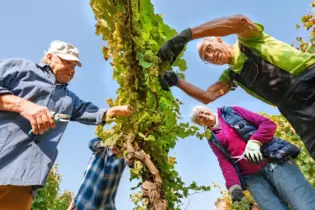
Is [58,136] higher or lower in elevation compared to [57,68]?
lower

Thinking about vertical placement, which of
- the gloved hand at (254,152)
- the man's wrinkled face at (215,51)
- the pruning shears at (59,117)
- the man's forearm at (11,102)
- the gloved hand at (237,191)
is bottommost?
the man's forearm at (11,102)

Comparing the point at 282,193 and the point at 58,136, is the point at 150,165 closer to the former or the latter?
the point at 58,136

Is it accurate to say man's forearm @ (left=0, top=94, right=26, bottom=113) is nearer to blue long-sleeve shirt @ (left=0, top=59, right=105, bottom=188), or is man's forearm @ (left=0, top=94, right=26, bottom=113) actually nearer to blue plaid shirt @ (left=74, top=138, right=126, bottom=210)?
blue long-sleeve shirt @ (left=0, top=59, right=105, bottom=188)

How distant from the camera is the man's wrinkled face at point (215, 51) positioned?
2781mm

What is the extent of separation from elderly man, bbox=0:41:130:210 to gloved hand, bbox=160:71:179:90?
12.7 inches

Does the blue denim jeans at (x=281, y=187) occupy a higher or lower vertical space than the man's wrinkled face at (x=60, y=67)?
lower

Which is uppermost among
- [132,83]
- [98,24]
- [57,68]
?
[98,24]

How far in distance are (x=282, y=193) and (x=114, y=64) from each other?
1.78 m

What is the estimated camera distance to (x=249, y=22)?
246cm

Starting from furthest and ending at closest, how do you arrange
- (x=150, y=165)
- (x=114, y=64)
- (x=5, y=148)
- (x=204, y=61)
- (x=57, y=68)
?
1. (x=204, y=61)
2. (x=57, y=68)
3. (x=114, y=64)
4. (x=150, y=165)
5. (x=5, y=148)

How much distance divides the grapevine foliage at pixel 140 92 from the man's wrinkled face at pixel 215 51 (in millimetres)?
360

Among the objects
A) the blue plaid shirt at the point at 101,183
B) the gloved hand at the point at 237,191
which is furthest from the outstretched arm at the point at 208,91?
the blue plaid shirt at the point at 101,183

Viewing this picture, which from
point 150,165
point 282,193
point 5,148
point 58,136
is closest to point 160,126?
point 150,165

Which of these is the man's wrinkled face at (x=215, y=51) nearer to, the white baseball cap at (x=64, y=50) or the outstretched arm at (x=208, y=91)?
the outstretched arm at (x=208, y=91)
